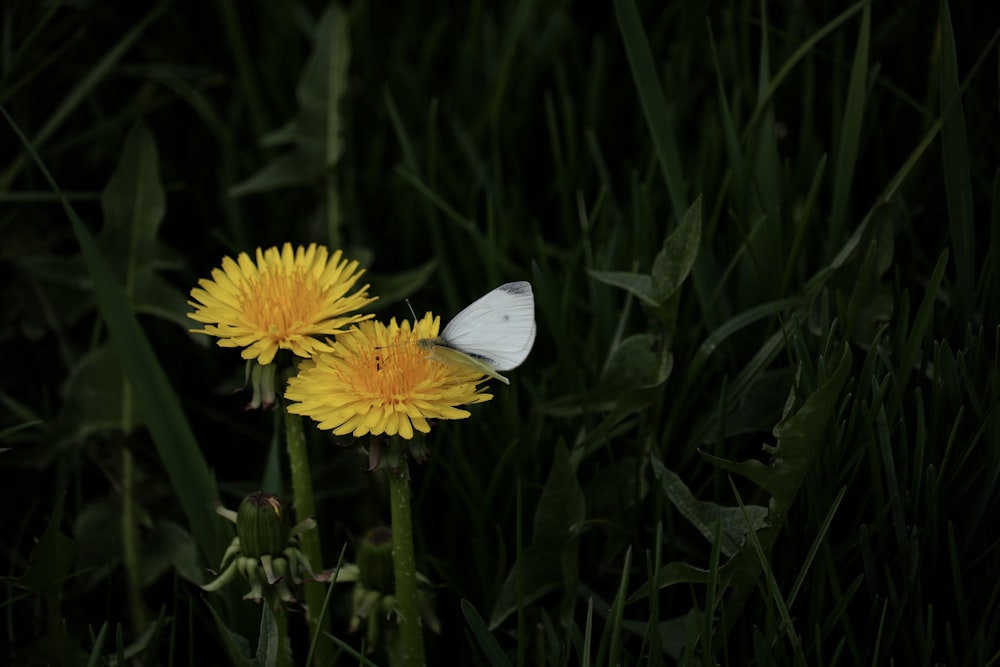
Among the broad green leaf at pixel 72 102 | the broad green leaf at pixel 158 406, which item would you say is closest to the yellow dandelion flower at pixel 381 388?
the broad green leaf at pixel 158 406

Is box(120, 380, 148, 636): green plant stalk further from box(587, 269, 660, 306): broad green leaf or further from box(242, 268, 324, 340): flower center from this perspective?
box(587, 269, 660, 306): broad green leaf

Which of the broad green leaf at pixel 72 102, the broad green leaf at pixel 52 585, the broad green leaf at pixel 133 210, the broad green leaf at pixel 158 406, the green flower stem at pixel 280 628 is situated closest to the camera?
the green flower stem at pixel 280 628

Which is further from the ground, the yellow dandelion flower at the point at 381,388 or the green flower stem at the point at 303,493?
the yellow dandelion flower at the point at 381,388

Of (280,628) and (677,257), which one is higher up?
(677,257)

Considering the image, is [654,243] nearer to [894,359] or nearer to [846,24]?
[894,359]

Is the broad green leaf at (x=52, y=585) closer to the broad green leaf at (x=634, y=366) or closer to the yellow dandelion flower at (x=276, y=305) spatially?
the yellow dandelion flower at (x=276, y=305)

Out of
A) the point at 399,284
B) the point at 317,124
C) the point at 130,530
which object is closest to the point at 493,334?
the point at 399,284

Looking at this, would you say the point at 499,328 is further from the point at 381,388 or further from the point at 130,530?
the point at 130,530

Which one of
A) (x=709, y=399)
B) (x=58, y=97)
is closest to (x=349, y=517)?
(x=709, y=399)
